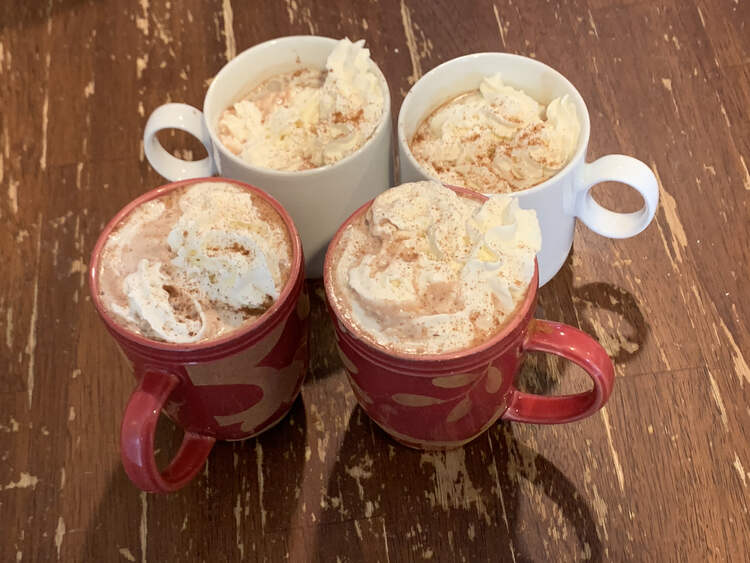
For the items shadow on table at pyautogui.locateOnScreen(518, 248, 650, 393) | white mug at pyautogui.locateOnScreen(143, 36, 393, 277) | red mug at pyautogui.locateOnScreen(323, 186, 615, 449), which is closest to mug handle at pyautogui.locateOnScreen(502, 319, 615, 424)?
red mug at pyautogui.locateOnScreen(323, 186, 615, 449)

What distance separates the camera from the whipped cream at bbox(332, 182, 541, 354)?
1.69ft

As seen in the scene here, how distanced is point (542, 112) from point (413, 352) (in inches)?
12.3

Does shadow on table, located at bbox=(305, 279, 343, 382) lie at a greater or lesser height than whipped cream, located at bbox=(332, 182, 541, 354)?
lesser

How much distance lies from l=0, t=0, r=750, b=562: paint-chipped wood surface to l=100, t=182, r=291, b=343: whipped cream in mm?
185

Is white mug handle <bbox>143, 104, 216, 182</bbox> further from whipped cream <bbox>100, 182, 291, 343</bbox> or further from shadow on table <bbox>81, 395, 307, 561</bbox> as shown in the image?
shadow on table <bbox>81, 395, 307, 561</bbox>

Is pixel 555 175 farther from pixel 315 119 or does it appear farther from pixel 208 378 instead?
pixel 208 378

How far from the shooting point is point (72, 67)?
0.95 m

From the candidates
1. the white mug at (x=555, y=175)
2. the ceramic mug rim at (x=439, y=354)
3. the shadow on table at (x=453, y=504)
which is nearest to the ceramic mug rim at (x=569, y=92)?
the white mug at (x=555, y=175)

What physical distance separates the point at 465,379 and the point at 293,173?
0.23 meters

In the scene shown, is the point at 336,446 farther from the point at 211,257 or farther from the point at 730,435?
the point at 730,435

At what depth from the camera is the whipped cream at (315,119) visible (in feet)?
2.20

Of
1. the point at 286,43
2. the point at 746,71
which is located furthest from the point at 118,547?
the point at 746,71

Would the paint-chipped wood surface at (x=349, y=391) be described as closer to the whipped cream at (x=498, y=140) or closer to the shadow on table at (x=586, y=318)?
the shadow on table at (x=586, y=318)

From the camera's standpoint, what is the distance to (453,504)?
2.14 feet
